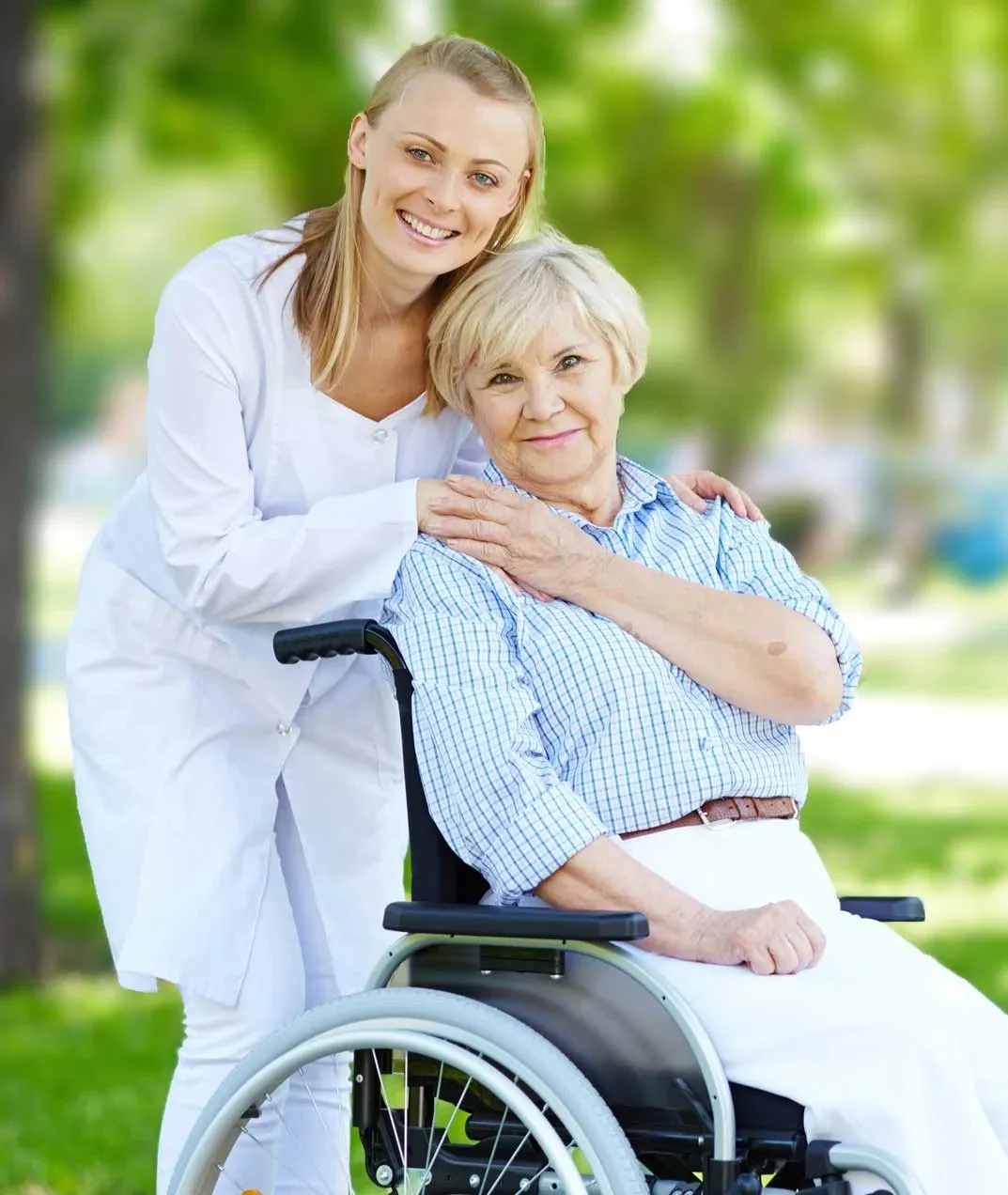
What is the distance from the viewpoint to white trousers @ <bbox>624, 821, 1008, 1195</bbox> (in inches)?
78.0

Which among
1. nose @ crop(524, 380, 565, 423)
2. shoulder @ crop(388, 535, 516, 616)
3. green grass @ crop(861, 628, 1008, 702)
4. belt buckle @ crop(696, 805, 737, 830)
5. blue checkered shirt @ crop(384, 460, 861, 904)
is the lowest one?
belt buckle @ crop(696, 805, 737, 830)

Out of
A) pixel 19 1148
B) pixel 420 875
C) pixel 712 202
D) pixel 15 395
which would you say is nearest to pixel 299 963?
pixel 420 875

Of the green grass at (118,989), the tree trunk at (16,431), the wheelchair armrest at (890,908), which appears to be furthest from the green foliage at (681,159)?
the wheelchair armrest at (890,908)

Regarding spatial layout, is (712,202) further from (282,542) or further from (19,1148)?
(282,542)

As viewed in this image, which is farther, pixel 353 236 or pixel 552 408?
pixel 353 236

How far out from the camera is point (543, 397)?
245cm

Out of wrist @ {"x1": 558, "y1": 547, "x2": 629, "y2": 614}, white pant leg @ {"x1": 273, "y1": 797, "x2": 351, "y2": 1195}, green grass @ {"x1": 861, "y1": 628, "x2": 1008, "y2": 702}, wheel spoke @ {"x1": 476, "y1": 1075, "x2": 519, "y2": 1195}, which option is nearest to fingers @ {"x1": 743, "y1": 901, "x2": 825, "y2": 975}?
wheel spoke @ {"x1": 476, "y1": 1075, "x2": 519, "y2": 1195}

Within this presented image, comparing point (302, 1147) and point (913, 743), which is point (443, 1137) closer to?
point (302, 1147)

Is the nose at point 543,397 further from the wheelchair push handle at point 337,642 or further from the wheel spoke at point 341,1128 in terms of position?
the wheel spoke at point 341,1128

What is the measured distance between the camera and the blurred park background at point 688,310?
18.8 ft

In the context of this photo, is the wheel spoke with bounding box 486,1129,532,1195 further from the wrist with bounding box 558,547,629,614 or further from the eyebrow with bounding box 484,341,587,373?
the eyebrow with bounding box 484,341,587,373

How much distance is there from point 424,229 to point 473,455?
0.39 meters

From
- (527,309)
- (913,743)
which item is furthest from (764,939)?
(913,743)

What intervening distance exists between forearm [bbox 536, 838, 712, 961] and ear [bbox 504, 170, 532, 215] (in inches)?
36.8
